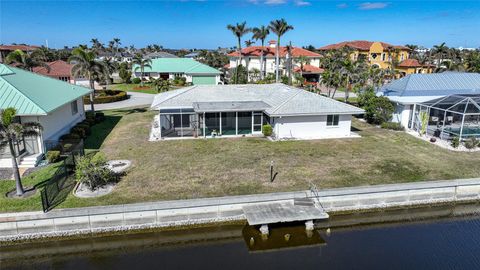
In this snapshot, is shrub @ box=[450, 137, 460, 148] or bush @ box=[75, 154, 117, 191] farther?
shrub @ box=[450, 137, 460, 148]

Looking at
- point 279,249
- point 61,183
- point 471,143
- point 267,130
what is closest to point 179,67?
point 267,130

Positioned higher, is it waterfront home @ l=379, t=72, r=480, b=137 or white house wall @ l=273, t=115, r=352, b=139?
waterfront home @ l=379, t=72, r=480, b=137

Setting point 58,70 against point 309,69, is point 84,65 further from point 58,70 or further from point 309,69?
point 309,69

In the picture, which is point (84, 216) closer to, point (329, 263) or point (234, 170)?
point (234, 170)

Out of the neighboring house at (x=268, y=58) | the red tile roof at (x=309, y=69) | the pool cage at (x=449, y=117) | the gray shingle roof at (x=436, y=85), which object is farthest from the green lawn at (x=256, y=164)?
the neighboring house at (x=268, y=58)

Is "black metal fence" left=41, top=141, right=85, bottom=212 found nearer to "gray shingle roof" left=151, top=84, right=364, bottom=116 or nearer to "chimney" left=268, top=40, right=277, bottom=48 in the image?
"gray shingle roof" left=151, top=84, right=364, bottom=116

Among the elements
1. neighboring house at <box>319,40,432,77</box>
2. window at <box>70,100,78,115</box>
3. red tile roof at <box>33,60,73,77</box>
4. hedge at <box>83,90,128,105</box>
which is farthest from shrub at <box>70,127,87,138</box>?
neighboring house at <box>319,40,432,77</box>

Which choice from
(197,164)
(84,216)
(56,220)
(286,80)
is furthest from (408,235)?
(286,80)
